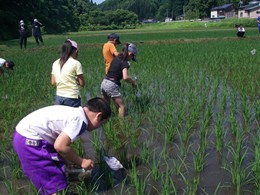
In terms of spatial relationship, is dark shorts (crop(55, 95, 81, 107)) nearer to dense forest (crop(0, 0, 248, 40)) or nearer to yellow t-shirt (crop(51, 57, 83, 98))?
yellow t-shirt (crop(51, 57, 83, 98))

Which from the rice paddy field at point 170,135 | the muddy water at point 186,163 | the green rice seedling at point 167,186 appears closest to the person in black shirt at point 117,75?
the rice paddy field at point 170,135

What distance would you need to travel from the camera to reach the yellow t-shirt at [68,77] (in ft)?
11.6

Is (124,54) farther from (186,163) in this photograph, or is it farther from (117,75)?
(186,163)

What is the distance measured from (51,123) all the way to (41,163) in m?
0.30

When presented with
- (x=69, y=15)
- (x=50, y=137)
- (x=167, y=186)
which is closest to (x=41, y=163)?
(x=50, y=137)

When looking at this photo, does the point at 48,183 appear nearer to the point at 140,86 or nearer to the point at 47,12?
the point at 140,86

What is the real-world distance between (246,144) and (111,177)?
163cm

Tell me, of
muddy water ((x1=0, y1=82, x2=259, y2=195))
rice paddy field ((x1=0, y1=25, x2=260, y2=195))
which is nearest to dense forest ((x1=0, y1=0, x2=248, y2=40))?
rice paddy field ((x1=0, y1=25, x2=260, y2=195))

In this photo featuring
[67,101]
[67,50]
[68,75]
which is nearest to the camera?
[67,50]

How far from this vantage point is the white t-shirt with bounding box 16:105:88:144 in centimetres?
222

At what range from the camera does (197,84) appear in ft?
21.1

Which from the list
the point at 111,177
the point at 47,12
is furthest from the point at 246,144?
the point at 47,12

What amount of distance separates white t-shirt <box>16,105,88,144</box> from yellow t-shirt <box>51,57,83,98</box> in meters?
1.29

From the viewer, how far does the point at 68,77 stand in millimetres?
3607
